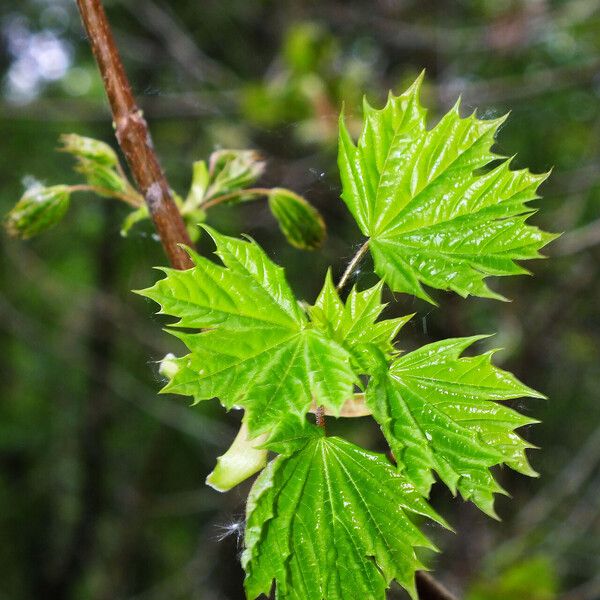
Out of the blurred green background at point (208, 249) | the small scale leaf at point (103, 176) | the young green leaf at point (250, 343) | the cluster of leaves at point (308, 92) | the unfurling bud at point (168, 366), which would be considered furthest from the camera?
the blurred green background at point (208, 249)

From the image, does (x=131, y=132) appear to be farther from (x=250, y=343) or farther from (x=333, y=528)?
(x=333, y=528)

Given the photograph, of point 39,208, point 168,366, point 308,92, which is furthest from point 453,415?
point 308,92

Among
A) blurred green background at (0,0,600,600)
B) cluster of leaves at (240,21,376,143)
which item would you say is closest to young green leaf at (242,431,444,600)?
blurred green background at (0,0,600,600)

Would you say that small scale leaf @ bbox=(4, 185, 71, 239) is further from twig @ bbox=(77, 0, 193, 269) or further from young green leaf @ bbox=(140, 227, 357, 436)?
young green leaf @ bbox=(140, 227, 357, 436)

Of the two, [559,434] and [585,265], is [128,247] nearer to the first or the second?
[585,265]

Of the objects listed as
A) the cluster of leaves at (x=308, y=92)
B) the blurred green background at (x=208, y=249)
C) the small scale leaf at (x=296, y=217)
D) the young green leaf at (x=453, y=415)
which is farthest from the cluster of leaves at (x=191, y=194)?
the cluster of leaves at (x=308, y=92)

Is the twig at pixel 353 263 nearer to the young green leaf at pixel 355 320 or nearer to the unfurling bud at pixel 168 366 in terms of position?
the young green leaf at pixel 355 320

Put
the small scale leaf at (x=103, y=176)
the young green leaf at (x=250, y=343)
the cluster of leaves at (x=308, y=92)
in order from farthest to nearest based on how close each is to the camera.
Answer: the cluster of leaves at (x=308, y=92)
the small scale leaf at (x=103, y=176)
the young green leaf at (x=250, y=343)
